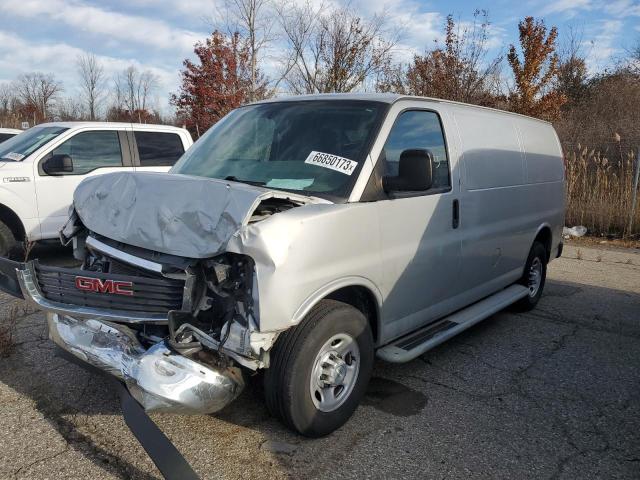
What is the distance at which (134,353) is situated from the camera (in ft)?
9.11

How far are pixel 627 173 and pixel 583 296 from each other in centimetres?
593

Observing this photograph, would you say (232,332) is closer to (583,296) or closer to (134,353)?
(134,353)

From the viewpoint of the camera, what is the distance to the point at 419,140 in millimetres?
3947

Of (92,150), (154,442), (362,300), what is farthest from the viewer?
(92,150)

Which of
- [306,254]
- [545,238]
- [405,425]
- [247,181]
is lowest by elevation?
[405,425]

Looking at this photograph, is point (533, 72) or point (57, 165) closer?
point (57, 165)

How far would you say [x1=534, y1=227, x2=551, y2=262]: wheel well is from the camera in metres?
6.03

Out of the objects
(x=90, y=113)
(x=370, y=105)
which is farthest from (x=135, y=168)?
(x=90, y=113)

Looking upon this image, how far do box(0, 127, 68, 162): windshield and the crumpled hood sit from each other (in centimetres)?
461

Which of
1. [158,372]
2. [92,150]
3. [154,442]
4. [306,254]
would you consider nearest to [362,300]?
[306,254]

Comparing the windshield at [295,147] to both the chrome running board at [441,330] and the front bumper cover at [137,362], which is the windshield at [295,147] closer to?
the chrome running board at [441,330]

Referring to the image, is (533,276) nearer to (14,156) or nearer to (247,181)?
(247,181)

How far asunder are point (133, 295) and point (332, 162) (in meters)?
1.49

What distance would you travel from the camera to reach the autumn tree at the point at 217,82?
16750 mm
